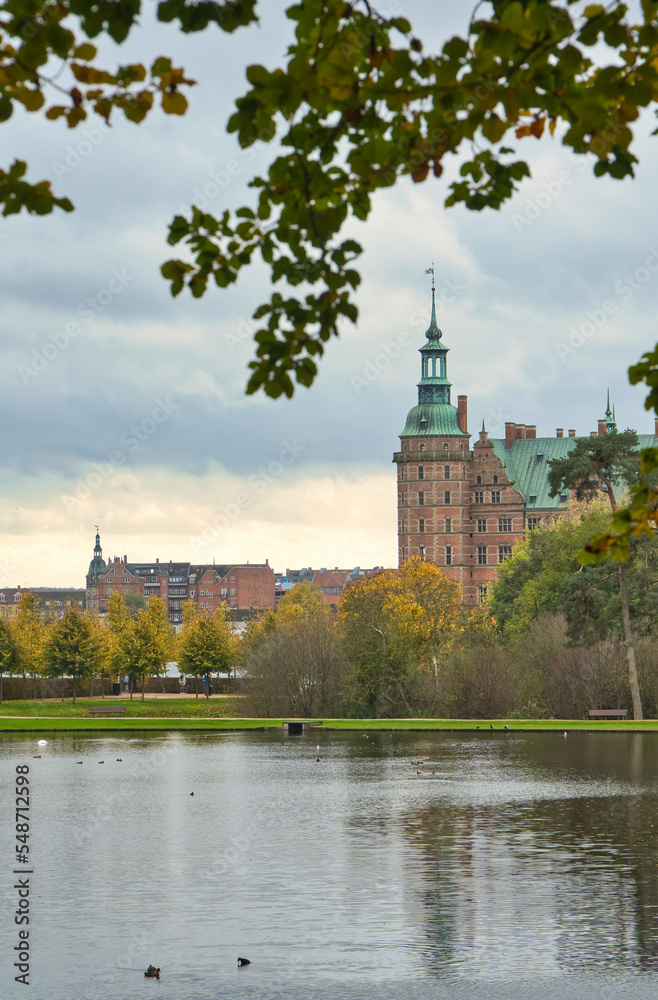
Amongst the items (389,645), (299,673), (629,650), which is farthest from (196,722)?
(629,650)

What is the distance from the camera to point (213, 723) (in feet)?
211

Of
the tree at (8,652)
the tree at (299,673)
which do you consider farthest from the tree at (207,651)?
the tree at (299,673)

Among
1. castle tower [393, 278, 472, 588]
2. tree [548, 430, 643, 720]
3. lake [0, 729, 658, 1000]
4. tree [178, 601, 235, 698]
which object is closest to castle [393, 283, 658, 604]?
castle tower [393, 278, 472, 588]

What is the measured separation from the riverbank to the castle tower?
180ft

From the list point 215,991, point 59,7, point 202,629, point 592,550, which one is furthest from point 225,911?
point 202,629

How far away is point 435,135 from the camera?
17.6 feet

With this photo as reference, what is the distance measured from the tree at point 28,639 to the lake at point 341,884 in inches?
2058

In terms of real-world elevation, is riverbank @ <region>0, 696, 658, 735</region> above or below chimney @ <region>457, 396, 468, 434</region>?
below

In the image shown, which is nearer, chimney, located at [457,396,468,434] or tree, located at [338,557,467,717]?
tree, located at [338,557,467,717]

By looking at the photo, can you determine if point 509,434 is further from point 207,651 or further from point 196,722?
point 196,722

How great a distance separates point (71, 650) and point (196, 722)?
901 inches

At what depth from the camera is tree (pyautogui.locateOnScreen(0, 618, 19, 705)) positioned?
87500mm

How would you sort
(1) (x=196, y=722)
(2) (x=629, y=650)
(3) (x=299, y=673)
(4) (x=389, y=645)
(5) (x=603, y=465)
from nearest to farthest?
(2) (x=629, y=650), (5) (x=603, y=465), (1) (x=196, y=722), (4) (x=389, y=645), (3) (x=299, y=673)

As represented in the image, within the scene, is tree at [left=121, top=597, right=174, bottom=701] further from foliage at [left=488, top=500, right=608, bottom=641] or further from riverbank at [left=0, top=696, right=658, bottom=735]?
foliage at [left=488, top=500, right=608, bottom=641]
